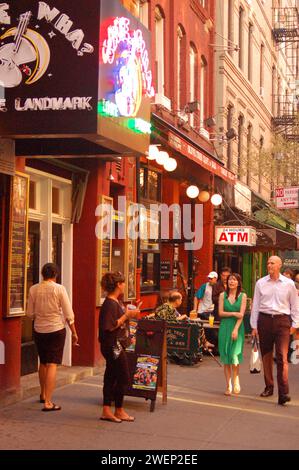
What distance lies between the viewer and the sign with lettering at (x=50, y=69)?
30.6 ft

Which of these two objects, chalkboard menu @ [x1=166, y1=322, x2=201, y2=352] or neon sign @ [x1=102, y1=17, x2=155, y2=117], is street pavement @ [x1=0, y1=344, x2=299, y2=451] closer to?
chalkboard menu @ [x1=166, y1=322, x2=201, y2=352]

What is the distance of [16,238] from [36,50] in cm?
233

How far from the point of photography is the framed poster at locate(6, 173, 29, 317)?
1020 cm

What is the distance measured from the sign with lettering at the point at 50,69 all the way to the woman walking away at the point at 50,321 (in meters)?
1.81

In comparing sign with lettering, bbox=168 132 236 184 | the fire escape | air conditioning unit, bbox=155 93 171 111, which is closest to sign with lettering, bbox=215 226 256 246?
sign with lettering, bbox=168 132 236 184

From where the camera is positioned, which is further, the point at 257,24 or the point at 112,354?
the point at 257,24

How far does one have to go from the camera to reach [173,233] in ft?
67.6

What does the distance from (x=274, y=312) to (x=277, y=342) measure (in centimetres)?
40

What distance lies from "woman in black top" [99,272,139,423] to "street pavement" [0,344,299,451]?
20cm

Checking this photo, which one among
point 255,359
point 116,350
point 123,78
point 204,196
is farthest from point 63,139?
point 204,196

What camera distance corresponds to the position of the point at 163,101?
1834 centimetres

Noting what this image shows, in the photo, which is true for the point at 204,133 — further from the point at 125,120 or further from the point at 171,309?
the point at 125,120
